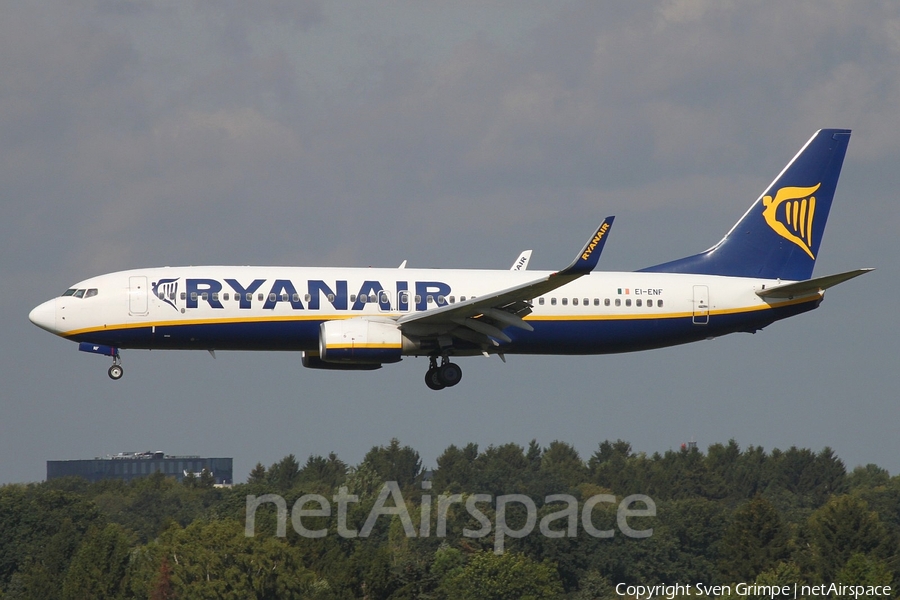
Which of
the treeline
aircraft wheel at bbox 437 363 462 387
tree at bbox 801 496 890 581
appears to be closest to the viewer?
aircraft wheel at bbox 437 363 462 387

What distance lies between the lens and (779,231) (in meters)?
53.6

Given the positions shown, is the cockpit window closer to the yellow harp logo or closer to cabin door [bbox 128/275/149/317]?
cabin door [bbox 128/275/149/317]

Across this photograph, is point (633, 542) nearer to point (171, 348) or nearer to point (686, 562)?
point (686, 562)

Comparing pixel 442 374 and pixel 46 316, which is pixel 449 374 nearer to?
pixel 442 374

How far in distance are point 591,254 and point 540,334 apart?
680cm

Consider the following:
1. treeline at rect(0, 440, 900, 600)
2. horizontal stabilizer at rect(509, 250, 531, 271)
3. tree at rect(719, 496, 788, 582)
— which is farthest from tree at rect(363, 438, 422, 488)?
horizontal stabilizer at rect(509, 250, 531, 271)

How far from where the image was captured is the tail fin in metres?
52.5

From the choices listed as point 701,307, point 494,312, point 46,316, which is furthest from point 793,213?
point 46,316

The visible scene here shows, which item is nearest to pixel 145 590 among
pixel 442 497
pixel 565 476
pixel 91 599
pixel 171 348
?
pixel 91 599

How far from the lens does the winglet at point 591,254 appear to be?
4128 centimetres

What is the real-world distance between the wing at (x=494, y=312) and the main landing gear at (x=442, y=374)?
1150 millimetres

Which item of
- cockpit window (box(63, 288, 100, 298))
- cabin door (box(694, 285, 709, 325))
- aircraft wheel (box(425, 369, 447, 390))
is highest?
cockpit window (box(63, 288, 100, 298))

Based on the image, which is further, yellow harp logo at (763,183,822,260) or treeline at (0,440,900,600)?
treeline at (0,440,900,600)

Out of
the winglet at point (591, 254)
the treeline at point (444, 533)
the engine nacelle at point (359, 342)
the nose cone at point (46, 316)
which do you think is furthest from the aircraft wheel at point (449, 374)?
the treeline at point (444, 533)
